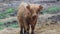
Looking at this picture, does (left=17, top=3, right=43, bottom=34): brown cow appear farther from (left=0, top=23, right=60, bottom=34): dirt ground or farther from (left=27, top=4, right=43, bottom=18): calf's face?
(left=0, top=23, right=60, bottom=34): dirt ground

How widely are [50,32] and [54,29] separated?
1.92 ft

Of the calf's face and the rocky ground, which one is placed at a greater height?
the calf's face

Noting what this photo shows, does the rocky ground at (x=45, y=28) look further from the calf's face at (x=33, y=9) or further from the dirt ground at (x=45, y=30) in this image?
the calf's face at (x=33, y=9)

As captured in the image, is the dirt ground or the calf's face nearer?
the calf's face

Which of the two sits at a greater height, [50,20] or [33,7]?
[33,7]

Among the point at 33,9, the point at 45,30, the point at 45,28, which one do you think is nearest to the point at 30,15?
the point at 33,9

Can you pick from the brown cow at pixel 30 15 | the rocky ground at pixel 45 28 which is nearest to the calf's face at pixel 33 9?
the brown cow at pixel 30 15

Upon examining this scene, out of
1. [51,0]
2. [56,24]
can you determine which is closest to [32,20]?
[56,24]

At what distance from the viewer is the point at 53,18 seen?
11906 millimetres

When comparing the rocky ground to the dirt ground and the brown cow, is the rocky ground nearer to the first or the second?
the dirt ground

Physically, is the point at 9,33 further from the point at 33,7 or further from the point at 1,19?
the point at 1,19

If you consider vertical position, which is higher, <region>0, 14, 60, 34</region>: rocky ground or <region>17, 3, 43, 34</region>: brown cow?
<region>17, 3, 43, 34</region>: brown cow

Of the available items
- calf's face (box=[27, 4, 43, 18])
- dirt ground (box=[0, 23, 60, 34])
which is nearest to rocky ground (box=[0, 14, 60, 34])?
dirt ground (box=[0, 23, 60, 34])

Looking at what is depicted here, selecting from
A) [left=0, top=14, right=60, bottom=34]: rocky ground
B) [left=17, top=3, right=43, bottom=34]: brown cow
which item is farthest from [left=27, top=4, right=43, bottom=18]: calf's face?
[left=0, top=14, right=60, bottom=34]: rocky ground
